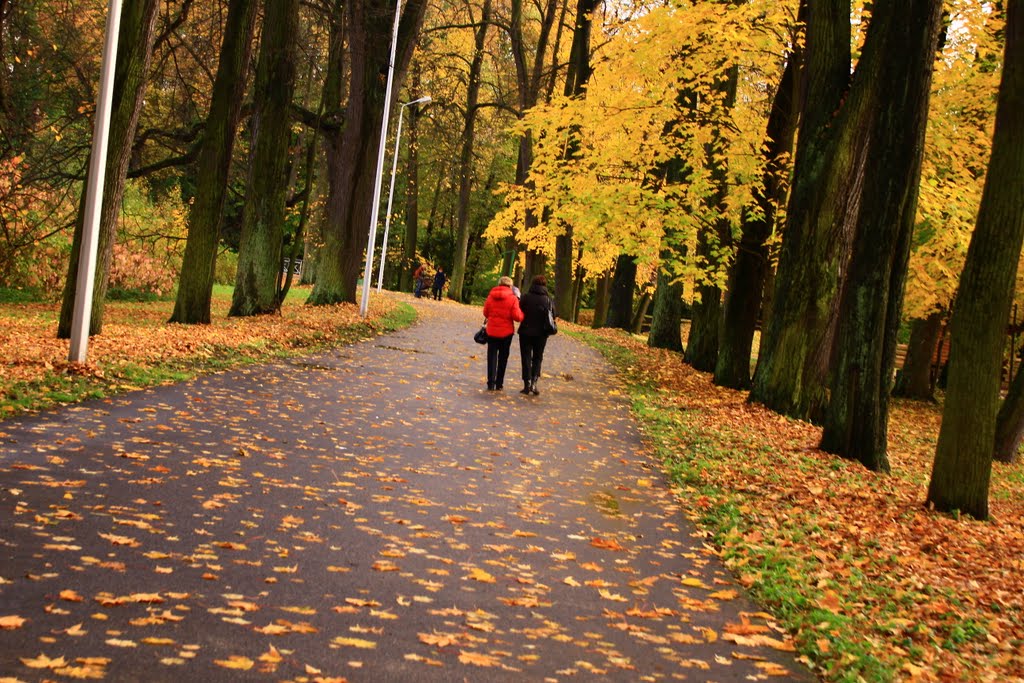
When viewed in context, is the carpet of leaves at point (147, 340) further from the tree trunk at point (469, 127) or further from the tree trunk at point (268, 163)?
the tree trunk at point (469, 127)

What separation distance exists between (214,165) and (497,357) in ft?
24.7

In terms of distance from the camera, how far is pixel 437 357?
2081 cm

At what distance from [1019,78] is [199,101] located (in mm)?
21655

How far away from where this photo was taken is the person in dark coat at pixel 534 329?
16.5 meters

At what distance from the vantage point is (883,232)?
40.6ft

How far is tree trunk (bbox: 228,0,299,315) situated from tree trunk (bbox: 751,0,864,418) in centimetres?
1156

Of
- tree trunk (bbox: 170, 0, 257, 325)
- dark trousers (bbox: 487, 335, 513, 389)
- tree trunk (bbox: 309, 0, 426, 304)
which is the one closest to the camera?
dark trousers (bbox: 487, 335, 513, 389)

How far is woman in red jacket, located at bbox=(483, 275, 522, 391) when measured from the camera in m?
16.2

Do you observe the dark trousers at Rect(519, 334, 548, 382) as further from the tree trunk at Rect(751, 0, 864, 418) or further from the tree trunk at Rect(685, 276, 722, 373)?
the tree trunk at Rect(685, 276, 722, 373)

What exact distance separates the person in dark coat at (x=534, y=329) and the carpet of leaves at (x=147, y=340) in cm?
436

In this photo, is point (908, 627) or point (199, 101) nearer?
point (908, 627)

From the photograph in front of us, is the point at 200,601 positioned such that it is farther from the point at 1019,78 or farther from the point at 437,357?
the point at 437,357

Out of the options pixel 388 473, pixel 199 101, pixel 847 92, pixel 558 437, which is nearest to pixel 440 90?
pixel 199 101

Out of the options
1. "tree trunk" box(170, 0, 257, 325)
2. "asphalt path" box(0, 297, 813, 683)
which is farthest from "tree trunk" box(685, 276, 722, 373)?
"asphalt path" box(0, 297, 813, 683)
